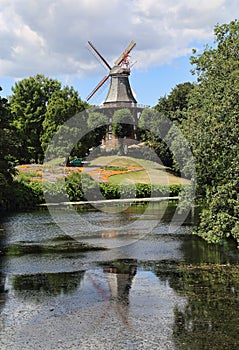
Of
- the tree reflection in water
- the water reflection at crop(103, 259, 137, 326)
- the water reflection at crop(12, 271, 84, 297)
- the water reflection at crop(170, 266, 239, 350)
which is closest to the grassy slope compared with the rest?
the tree reflection in water

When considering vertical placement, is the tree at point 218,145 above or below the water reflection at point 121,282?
above

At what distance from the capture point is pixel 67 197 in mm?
49281

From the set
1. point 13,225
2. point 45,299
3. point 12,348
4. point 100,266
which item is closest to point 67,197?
point 13,225

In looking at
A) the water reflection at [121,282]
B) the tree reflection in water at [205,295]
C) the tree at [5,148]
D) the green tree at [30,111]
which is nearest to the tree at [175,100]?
the green tree at [30,111]

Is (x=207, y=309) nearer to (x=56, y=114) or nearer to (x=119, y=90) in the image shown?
(x=56, y=114)

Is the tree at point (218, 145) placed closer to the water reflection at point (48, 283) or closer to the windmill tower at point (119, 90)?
the water reflection at point (48, 283)

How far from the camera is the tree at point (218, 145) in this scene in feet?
85.1

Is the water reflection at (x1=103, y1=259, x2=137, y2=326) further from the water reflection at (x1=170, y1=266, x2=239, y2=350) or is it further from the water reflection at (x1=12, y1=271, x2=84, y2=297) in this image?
the water reflection at (x1=170, y1=266, x2=239, y2=350)

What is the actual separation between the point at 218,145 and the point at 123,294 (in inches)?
503

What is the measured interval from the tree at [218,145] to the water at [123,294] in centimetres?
133

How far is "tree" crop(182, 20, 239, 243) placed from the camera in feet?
85.1

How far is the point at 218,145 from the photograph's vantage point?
89.4 feet

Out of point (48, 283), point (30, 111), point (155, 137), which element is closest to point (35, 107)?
point (30, 111)

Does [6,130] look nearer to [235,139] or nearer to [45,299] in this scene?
[235,139]
